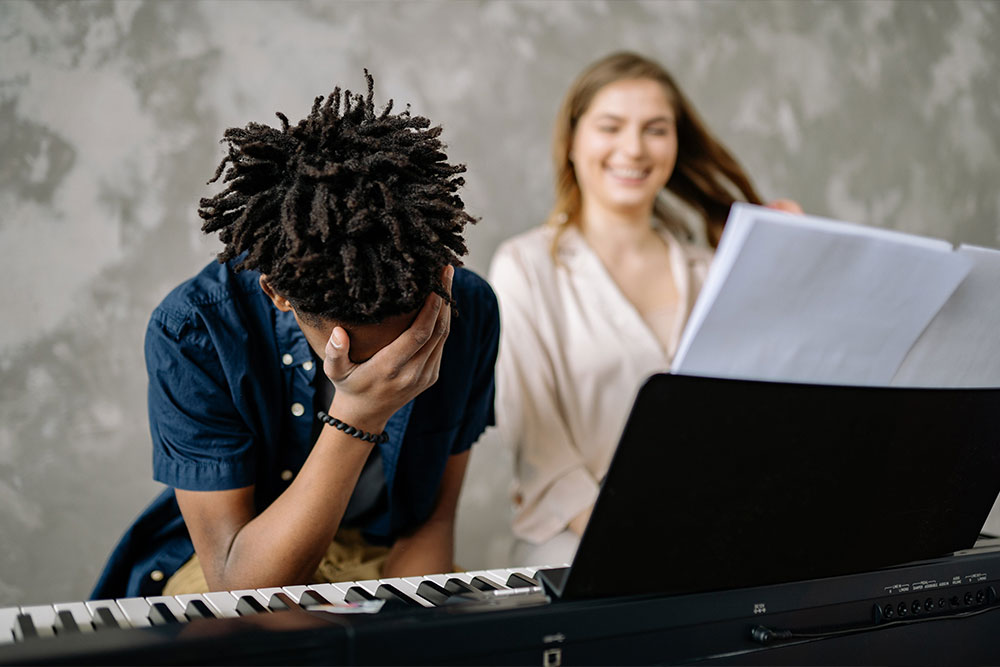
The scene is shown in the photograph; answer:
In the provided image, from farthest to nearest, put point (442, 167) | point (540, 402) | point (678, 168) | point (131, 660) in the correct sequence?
1. point (678, 168)
2. point (540, 402)
3. point (442, 167)
4. point (131, 660)

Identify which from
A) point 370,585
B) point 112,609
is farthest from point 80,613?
point 370,585

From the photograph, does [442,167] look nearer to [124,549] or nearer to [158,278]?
[124,549]

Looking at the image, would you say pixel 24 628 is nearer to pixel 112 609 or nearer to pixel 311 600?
pixel 112 609

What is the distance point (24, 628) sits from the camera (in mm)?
664

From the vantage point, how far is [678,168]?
2174 millimetres

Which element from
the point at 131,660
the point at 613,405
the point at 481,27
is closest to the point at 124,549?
the point at 131,660

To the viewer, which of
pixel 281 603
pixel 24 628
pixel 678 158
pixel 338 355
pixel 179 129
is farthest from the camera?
pixel 678 158

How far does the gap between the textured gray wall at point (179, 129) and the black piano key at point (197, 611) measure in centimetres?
144

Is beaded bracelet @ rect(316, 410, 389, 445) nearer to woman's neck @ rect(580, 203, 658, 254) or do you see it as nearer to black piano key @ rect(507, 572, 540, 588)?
black piano key @ rect(507, 572, 540, 588)

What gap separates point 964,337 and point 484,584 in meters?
0.53

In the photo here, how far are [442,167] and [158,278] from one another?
1.38 m

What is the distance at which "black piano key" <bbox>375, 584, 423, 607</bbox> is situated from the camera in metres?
0.75

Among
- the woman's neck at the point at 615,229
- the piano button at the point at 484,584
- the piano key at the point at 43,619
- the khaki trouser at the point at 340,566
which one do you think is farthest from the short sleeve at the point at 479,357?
the woman's neck at the point at 615,229

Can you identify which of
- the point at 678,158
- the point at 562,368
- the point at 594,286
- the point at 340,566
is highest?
the point at 678,158
